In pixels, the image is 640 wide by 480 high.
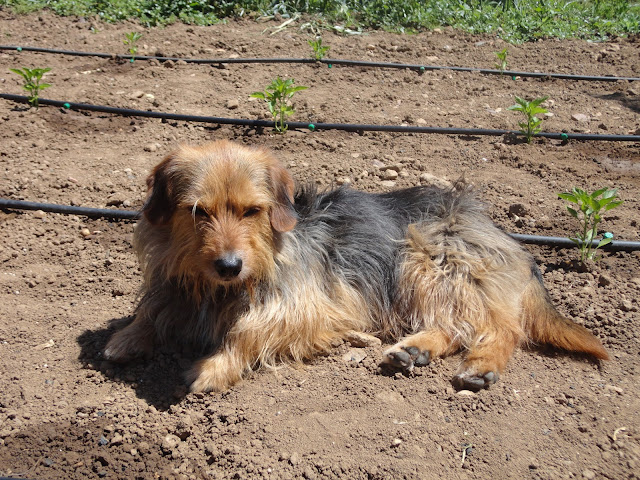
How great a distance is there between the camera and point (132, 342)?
3809 millimetres

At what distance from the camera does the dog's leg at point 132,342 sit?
3.76m

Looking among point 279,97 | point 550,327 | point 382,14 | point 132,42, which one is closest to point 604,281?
point 550,327

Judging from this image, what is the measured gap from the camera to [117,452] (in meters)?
3.15

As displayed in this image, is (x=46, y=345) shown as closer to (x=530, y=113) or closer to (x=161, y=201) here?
(x=161, y=201)

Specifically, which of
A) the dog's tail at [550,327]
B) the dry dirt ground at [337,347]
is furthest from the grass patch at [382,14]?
the dog's tail at [550,327]

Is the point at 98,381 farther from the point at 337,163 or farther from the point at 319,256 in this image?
the point at 337,163

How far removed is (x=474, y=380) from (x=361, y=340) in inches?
31.8

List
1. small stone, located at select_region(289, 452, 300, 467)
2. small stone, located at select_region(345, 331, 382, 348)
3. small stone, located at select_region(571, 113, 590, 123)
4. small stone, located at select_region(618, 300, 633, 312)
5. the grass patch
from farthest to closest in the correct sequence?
the grass patch, small stone, located at select_region(571, 113, 590, 123), small stone, located at select_region(618, 300, 633, 312), small stone, located at select_region(345, 331, 382, 348), small stone, located at select_region(289, 452, 300, 467)

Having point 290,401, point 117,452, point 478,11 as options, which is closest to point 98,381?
point 117,452

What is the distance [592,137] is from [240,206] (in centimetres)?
467

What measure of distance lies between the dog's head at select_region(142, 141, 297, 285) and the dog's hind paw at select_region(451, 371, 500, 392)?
1.32 m

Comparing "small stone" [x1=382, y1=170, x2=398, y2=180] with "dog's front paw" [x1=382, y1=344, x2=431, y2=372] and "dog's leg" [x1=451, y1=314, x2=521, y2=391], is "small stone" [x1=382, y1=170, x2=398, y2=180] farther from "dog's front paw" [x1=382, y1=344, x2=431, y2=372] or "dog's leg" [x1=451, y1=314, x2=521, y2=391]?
"dog's front paw" [x1=382, y1=344, x2=431, y2=372]

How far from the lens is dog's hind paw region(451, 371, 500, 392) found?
3.61m

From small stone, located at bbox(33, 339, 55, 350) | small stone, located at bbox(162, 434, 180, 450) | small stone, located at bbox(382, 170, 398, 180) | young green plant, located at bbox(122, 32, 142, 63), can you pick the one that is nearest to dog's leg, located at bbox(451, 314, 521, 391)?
small stone, located at bbox(162, 434, 180, 450)
